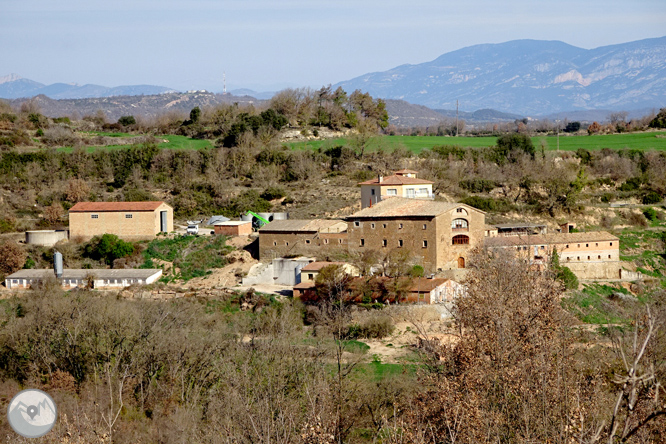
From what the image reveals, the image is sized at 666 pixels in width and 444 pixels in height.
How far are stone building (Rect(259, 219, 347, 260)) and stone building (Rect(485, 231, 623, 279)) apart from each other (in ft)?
23.6

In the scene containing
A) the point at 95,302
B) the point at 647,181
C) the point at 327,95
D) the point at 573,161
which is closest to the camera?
the point at 95,302

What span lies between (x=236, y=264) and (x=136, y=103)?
132542 mm

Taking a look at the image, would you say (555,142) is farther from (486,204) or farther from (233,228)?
(233,228)

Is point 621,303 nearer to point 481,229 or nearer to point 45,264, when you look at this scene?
point 481,229

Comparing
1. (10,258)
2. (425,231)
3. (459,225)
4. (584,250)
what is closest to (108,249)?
(10,258)

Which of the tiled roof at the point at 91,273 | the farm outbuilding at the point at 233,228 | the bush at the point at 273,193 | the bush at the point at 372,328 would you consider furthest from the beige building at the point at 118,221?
the bush at the point at 372,328

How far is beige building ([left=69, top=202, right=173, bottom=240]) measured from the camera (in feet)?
136

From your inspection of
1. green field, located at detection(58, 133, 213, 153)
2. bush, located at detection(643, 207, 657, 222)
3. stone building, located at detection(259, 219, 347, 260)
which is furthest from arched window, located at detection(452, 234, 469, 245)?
green field, located at detection(58, 133, 213, 153)

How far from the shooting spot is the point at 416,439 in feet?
37.2

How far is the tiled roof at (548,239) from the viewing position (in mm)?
35625

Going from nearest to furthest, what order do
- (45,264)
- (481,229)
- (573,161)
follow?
(481,229), (45,264), (573,161)

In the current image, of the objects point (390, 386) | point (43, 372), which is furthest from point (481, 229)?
point (43, 372)

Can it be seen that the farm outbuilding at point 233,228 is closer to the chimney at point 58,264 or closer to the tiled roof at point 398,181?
the tiled roof at point 398,181

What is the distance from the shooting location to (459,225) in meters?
35.9
